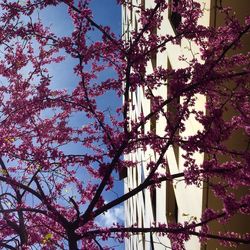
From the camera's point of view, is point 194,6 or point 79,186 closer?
point 194,6

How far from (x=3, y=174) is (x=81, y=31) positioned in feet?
12.3

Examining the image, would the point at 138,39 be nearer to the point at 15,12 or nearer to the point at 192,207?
the point at 15,12

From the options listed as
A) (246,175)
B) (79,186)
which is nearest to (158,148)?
(246,175)

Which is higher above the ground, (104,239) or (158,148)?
(158,148)

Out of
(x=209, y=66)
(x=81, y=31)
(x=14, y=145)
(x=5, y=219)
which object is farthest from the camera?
(x=14, y=145)

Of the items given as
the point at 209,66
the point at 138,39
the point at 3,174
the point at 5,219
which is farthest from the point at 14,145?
the point at 209,66

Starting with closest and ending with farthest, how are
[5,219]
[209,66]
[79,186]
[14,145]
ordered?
[209,66] < [5,219] < [14,145] < [79,186]

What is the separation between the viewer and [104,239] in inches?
316

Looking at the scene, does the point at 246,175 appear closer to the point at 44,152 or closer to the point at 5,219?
the point at 44,152

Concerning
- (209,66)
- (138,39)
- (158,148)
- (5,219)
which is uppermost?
(138,39)

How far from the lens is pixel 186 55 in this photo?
11.2 m

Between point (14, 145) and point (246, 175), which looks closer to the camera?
point (246, 175)

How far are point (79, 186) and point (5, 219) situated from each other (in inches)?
91.5

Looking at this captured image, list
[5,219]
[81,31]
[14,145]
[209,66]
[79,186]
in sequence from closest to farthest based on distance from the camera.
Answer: [209,66], [81,31], [5,219], [14,145], [79,186]
